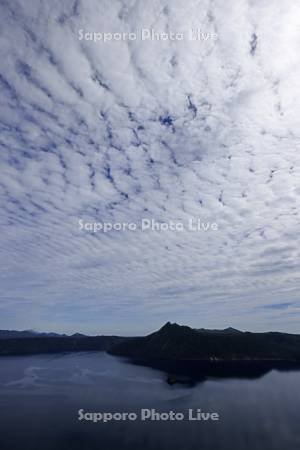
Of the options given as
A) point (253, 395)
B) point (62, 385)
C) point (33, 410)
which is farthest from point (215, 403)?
point (62, 385)

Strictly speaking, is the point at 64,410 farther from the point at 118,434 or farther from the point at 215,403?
the point at 215,403

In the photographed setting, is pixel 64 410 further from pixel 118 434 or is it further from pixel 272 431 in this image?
pixel 272 431

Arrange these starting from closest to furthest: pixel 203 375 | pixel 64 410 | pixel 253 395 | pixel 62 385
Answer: pixel 64 410
pixel 253 395
pixel 62 385
pixel 203 375

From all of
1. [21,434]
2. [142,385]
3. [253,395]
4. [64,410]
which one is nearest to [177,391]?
[142,385]

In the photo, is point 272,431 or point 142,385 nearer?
point 272,431

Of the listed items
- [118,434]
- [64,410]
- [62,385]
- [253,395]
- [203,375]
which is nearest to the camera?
[118,434]

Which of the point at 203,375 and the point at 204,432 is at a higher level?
the point at 203,375
